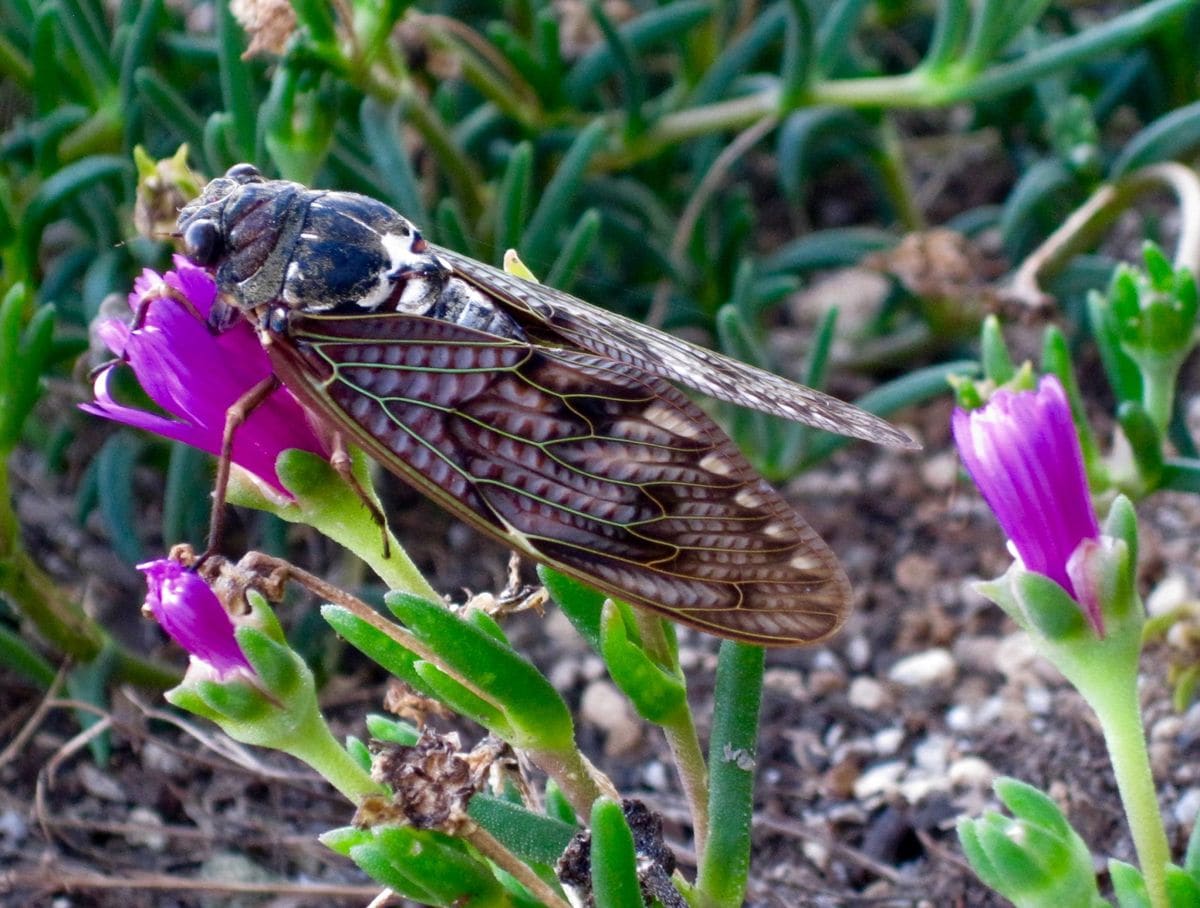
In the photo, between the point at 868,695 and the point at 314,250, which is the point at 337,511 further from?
the point at 868,695

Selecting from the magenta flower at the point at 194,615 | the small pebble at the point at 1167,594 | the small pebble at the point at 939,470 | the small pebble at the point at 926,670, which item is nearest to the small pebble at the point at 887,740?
the small pebble at the point at 926,670

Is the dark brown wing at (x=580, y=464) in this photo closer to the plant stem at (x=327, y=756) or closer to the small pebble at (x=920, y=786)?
the plant stem at (x=327, y=756)

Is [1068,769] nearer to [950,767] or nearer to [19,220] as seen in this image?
[950,767]

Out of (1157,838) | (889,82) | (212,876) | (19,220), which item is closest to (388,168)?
(19,220)

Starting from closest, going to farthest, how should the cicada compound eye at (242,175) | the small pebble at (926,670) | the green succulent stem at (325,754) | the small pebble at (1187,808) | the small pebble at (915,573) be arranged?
the green succulent stem at (325,754) → the cicada compound eye at (242,175) → the small pebble at (1187,808) → the small pebble at (926,670) → the small pebble at (915,573)

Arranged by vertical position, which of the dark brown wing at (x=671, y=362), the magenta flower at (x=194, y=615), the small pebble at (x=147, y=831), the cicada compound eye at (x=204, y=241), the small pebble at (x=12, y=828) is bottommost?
the small pebble at (x=12, y=828)

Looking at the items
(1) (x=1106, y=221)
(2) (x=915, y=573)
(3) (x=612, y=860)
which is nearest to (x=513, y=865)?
(3) (x=612, y=860)

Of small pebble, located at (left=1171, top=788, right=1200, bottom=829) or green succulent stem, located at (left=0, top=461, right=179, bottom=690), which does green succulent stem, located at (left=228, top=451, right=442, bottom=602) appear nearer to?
green succulent stem, located at (left=0, top=461, right=179, bottom=690)
